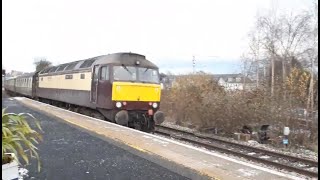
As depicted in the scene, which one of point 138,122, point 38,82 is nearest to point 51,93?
point 38,82

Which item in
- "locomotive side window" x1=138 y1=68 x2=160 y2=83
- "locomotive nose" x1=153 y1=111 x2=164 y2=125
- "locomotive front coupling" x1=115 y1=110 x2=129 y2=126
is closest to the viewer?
"locomotive front coupling" x1=115 y1=110 x2=129 y2=126

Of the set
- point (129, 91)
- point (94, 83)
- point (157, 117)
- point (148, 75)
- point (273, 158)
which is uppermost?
point (148, 75)

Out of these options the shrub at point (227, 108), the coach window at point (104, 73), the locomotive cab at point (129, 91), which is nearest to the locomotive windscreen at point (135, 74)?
the locomotive cab at point (129, 91)

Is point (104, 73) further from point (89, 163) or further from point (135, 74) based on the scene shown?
point (89, 163)

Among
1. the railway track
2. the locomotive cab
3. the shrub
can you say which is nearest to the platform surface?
the railway track

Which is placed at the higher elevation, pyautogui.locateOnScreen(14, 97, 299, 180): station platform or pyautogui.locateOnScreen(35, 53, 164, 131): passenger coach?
pyautogui.locateOnScreen(35, 53, 164, 131): passenger coach

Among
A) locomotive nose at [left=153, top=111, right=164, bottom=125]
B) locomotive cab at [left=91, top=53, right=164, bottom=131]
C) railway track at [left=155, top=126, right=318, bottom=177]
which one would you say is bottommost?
railway track at [left=155, top=126, right=318, bottom=177]

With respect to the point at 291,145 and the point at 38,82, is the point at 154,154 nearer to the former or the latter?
the point at 291,145

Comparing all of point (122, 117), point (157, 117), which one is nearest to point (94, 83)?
point (122, 117)

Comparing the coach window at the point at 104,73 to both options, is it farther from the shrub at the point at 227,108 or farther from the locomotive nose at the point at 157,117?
the shrub at the point at 227,108

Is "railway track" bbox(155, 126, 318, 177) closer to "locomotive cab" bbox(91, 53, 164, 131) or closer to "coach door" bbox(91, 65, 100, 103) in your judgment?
"locomotive cab" bbox(91, 53, 164, 131)

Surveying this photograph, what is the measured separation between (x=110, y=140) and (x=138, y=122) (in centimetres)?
621

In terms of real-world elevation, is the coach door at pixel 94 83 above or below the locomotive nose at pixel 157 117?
above

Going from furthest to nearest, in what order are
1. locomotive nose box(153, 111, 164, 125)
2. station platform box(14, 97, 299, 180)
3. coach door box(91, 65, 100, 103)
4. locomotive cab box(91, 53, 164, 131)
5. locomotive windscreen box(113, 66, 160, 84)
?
coach door box(91, 65, 100, 103), locomotive nose box(153, 111, 164, 125), locomotive windscreen box(113, 66, 160, 84), locomotive cab box(91, 53, 164, 131), station platform box(14, 97, 299, 180)
